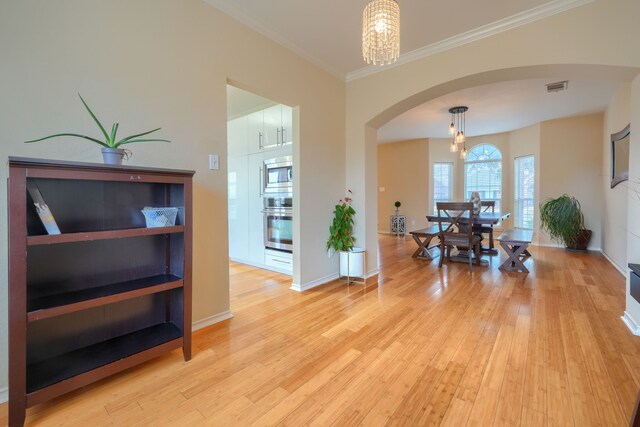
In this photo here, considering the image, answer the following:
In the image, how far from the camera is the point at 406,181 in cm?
783

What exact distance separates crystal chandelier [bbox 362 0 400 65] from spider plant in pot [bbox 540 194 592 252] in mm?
5284

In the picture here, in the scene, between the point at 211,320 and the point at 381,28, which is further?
the point at 211,320

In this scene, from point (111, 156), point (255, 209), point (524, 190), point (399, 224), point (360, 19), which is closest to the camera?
point (111, 156)

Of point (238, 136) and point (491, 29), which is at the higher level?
point (491, 29)

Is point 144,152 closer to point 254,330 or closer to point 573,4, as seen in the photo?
point 254,330

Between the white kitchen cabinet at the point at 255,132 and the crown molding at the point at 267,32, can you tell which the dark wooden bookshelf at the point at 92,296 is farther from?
the white kitchen cabinet at the point at 255,132

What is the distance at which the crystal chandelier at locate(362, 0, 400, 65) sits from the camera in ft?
5.17

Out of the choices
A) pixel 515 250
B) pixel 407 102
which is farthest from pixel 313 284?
pixel 515 250

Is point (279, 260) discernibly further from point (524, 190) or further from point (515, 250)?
point (524, 190)

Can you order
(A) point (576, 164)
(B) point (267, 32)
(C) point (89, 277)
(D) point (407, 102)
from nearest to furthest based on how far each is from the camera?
1. (C) point (89, 277)
2. (B) point (267, 32)
3. (D) point (407, 102)
4. (A) point (576, 164)

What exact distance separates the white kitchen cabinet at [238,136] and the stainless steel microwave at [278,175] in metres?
0.59

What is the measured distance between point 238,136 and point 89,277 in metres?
2.99

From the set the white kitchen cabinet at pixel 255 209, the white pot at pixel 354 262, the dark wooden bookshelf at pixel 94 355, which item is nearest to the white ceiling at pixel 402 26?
the white kitchen cabinet at pixel 255 209

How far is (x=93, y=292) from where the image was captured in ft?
4.84
